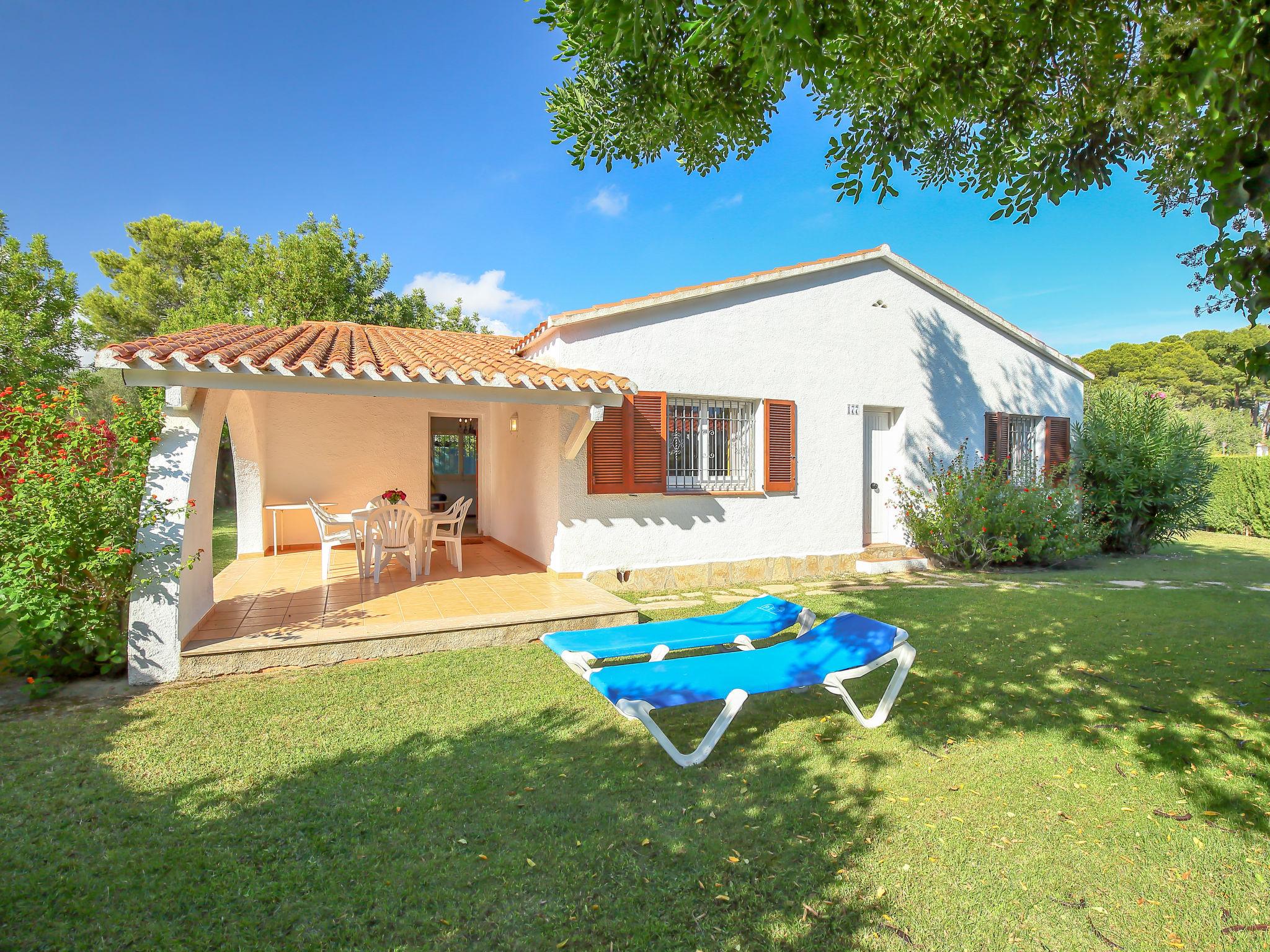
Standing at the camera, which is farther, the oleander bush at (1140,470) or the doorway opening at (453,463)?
the doorway opening at (453,463)

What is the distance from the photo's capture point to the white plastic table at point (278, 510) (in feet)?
34.7

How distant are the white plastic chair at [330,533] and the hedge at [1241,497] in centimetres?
2123

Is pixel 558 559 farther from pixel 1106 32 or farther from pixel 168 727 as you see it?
pixel 1106 32

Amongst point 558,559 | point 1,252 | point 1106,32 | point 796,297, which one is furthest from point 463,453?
point 1,252

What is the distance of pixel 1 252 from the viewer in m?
20.2

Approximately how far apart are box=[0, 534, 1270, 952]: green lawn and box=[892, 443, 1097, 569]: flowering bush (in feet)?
17.6

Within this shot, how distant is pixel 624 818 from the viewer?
3.16 meters

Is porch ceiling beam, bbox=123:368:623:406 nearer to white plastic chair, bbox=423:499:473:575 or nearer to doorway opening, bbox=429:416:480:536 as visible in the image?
white plastic chair, bbox=423:499:473:575

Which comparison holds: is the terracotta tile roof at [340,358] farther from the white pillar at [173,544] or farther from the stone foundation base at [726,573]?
the stone foundation base at [726,573]

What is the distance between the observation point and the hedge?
56.9ft

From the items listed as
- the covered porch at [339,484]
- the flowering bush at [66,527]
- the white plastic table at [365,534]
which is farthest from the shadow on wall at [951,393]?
the flowering bush at [66,527]

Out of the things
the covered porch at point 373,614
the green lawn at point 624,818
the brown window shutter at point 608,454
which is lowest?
the green lawn at point 624,818

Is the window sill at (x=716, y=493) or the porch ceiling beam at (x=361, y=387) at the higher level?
the porch ceiling beam at (x=361, y=387)

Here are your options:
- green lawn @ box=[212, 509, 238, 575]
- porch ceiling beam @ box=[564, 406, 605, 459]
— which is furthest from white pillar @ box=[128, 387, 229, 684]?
porch ceiling beam @ box=[564, 406, 605, 459]
